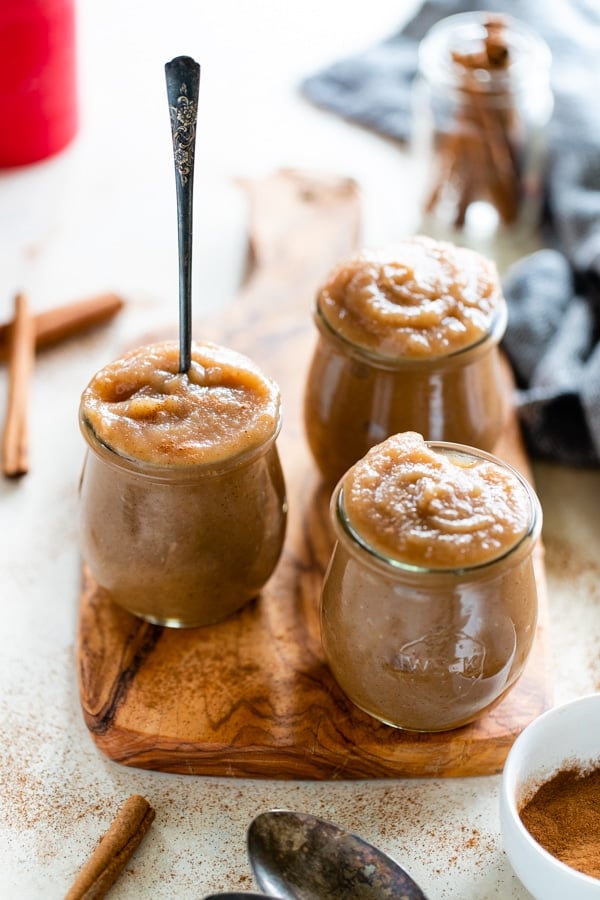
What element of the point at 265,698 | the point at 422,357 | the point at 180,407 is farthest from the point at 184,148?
the point at 265,698

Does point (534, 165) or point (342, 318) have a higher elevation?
point (342, 318)

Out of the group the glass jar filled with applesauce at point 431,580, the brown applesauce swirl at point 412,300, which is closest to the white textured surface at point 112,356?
the glass jar filled with applesauce at point 431,580

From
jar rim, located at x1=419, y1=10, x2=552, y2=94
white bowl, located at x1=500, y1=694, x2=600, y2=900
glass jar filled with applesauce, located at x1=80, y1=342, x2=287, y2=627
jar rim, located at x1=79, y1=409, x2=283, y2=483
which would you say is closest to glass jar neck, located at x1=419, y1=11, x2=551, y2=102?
jar rim, located at x1=419, y1=10, x2=552, y2=94

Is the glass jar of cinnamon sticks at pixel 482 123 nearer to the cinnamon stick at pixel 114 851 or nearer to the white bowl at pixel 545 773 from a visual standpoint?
the white bowl at pixel 545 773

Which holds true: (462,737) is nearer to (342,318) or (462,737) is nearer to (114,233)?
(342,318)

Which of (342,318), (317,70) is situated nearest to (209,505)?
(342,318)

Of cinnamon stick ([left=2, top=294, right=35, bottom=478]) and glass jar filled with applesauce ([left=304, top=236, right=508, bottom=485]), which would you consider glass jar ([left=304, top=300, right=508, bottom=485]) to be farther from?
cinnamon stick ([left=2, top=294, right=35, bottom=478])
